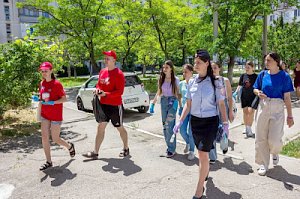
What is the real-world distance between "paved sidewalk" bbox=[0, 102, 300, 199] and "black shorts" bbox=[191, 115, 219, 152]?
74 cm

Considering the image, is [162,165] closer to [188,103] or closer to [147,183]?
[147,183]

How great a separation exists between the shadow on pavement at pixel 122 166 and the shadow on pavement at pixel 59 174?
573 mm

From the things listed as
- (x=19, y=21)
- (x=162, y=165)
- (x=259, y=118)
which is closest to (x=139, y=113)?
(x=162, y=165)

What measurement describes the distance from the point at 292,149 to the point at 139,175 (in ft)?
9.77

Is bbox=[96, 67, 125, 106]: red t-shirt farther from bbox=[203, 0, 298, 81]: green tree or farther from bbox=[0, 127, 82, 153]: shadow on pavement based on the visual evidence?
bbox=[203, 0, 298, 81]: green tree

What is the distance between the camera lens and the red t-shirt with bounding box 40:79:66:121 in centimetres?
485

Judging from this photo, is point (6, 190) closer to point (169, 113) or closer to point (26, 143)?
point (26, 143)

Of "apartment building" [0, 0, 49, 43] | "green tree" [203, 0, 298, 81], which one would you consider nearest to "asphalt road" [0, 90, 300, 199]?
"green tree" [203, 0, 298, 81]

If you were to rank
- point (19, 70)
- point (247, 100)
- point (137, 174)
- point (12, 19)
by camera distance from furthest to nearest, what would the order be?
point (12, 19) → point (19, 70) → point (247, 100) → point (137, 174)

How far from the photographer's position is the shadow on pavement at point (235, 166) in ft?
15.6

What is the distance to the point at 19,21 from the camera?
Result: 56.1 meters

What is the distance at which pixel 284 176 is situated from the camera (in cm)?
448

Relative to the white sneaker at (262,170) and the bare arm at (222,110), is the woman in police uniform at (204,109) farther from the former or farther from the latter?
the white sneaker at (262,170)

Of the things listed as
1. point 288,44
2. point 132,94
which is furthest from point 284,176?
point 288,44
